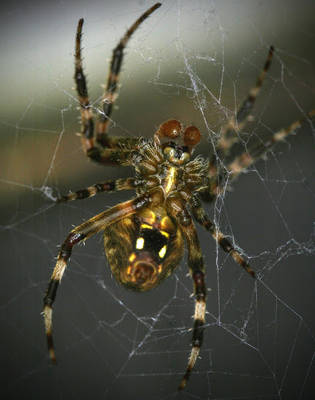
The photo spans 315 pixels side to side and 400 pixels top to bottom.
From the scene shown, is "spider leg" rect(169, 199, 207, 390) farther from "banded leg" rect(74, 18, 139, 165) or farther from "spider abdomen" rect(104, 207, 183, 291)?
"banded leg" rect(74, 18, 139, 165)

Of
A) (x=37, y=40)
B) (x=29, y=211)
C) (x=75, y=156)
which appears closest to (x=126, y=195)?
(x=75, y=156)

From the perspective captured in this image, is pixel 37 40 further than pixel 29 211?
No

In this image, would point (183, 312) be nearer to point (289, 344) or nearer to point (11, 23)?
point (289, 344)

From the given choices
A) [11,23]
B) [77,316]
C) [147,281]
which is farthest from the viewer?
[77,316]

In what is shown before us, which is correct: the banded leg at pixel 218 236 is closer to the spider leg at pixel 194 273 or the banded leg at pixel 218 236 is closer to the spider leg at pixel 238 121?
the spider leg at pixel 194 273

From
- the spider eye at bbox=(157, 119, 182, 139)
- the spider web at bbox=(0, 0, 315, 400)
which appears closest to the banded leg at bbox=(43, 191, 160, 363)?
the spider eye at bbox=(157, 119, 182, 139)

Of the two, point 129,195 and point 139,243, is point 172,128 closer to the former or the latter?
point 139,243

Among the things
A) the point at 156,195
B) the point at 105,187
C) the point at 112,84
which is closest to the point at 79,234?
the point at 105,187
